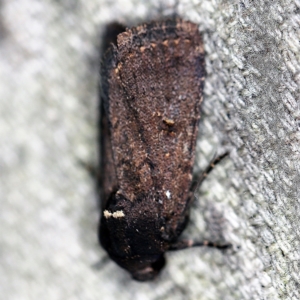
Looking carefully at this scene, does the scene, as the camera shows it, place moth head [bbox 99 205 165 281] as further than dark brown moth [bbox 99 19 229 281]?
Yes

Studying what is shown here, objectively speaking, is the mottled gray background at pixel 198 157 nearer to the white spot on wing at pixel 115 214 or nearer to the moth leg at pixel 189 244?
the moth leg at pixel 189 244

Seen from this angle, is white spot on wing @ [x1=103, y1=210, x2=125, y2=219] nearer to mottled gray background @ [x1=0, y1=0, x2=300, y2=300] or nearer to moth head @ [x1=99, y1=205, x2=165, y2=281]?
moth head @ [x1=99, y1=205, x2=165, y2=281]

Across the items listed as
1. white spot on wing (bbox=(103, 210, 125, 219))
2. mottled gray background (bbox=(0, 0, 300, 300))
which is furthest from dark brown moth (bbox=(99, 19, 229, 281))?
mottled gray background (bbox=(0, 0, 300, 300))

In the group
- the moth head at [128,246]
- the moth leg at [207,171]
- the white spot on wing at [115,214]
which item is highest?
the moth leg at [207,171]

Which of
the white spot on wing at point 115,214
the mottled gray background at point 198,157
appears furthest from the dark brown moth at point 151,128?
the mottled gray background at point 198,157

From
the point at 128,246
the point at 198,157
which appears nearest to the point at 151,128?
the point at 198,157

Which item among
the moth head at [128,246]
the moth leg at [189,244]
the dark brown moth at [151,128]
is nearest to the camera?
the dark brown moth at [151,128]

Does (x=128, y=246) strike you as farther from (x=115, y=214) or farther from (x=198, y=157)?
(x=198, y=157)

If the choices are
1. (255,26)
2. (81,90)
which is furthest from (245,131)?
(81,90)
